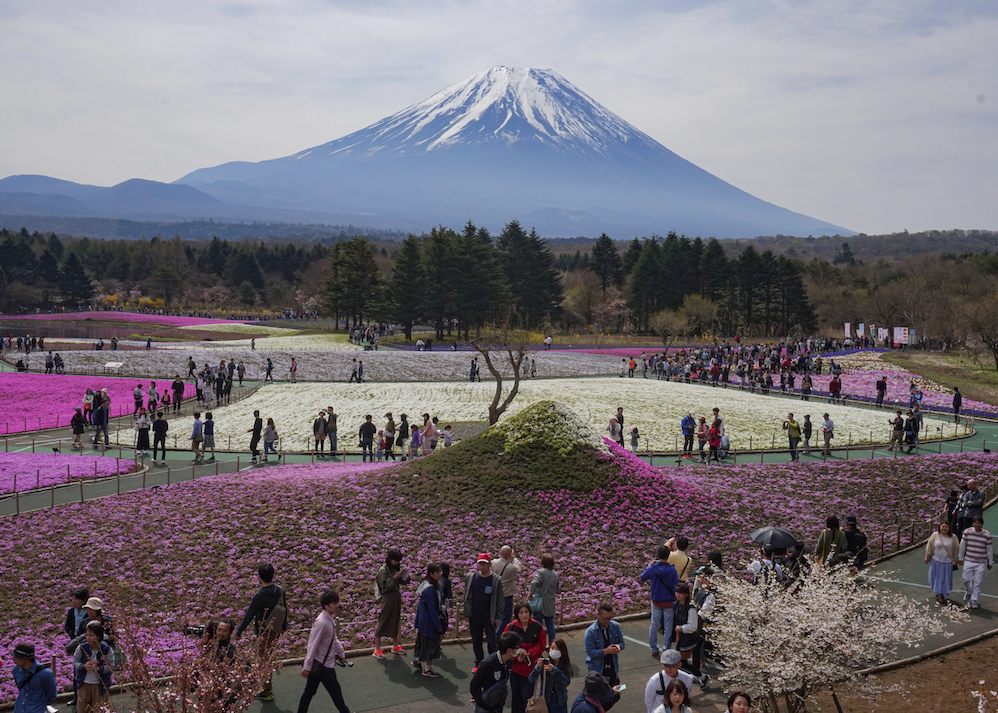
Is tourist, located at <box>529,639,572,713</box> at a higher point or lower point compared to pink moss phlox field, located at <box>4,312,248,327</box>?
lower

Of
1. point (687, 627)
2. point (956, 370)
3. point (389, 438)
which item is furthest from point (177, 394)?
point (956, 370)

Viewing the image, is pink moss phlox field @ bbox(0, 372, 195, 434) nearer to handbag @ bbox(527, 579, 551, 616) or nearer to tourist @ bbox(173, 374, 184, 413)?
tourist @ bbox(173, 374, 184, 413)

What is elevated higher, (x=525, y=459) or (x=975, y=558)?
(x=525, y=459)

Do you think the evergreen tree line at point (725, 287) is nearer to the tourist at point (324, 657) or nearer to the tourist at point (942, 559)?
the tourist at point (942, 559)

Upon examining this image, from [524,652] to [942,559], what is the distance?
9.72m

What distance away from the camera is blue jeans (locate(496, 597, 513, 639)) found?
36.9 ft

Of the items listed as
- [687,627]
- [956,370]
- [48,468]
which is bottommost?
[48,468]

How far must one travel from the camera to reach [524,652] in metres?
9.07

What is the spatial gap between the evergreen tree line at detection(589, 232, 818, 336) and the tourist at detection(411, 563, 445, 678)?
85469 mm

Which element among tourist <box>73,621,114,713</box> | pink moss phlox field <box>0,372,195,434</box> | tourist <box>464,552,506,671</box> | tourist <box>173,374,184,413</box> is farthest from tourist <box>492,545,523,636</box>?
tourist <box>173,374,184,413</box>

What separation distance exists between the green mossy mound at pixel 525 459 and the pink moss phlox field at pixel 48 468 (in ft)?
34.3

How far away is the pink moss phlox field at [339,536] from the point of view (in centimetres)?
1410

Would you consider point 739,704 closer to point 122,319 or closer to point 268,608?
point 268,608

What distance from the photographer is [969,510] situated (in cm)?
1659
